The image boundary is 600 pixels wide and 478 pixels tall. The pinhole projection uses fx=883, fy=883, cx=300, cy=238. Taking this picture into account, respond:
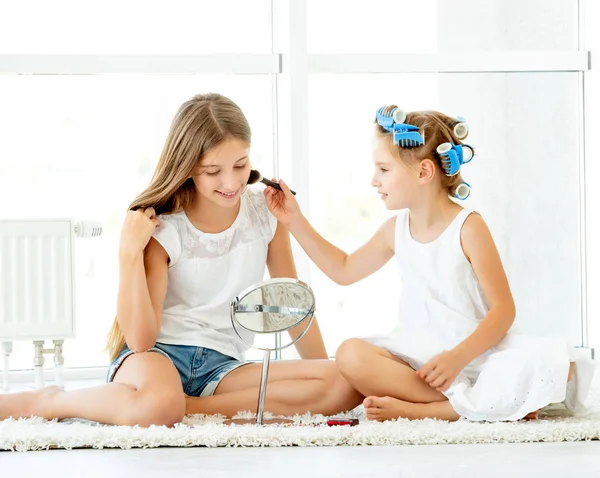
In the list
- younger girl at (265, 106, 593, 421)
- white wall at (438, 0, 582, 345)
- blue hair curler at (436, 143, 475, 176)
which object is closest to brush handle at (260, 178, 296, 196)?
younger girl at (265, 106, 593, 421)

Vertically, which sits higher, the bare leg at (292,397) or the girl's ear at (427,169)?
the girl's ear at (427,169)

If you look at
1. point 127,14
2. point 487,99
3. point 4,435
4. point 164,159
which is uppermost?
point 127,14

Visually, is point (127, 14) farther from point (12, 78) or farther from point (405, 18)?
point (405, 18)

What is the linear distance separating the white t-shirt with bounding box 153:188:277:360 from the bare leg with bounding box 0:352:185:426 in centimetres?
14

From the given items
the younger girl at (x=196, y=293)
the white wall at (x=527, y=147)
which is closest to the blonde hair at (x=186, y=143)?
the younger girl at (x=196, y=293)

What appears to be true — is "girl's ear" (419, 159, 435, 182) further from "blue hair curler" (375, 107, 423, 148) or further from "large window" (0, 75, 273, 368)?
"large window" (0, 75, 273, 368)

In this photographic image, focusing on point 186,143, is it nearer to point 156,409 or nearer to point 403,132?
point 403,132

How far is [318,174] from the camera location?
2.97 meters

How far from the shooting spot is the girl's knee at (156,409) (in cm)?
181

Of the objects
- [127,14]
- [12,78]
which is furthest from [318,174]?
[12,78]

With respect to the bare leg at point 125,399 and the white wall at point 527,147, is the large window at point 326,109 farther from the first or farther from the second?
the bare leg at point 125,399

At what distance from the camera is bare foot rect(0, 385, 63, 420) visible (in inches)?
75.6

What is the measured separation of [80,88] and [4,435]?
4.64ft

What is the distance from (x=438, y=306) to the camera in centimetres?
207
